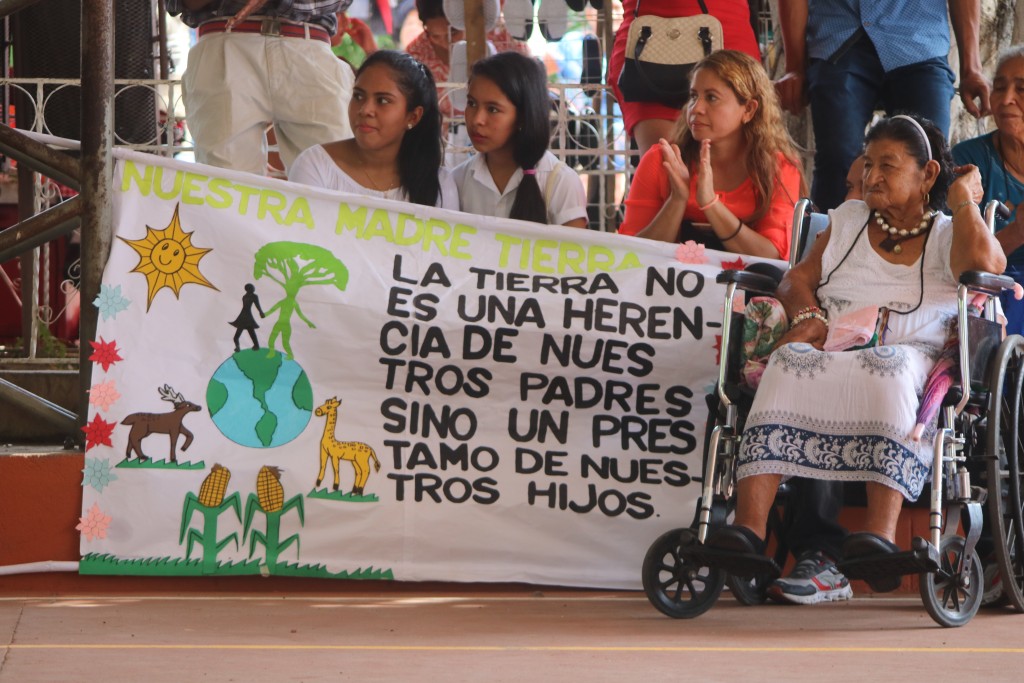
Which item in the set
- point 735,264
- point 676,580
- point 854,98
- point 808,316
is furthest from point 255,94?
point 676,580

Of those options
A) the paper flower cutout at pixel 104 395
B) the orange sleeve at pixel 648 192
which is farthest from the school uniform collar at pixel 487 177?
the paper flower cutout at pixel 104 395

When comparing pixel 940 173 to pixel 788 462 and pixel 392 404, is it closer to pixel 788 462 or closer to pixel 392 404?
pixel 788 462

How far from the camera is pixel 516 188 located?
4723 millimetres

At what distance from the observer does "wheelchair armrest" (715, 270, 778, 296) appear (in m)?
3.67

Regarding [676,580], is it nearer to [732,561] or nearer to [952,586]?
[732,561]

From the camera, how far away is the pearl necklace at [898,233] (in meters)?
3.90

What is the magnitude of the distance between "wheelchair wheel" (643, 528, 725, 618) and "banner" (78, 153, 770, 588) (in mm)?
454

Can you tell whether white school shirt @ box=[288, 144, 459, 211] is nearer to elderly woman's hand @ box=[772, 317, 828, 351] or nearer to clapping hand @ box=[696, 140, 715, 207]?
clapping hand @ box=[696, 140, 715, 207]

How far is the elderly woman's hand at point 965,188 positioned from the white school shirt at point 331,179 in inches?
63.7

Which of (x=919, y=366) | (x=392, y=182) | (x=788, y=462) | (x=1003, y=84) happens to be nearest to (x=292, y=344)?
(x=392, y=182)

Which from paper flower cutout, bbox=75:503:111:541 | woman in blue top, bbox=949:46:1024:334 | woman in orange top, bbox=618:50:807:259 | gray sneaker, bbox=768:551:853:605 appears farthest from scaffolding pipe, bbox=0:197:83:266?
woman in blue top, bbox=949:46:1024:334

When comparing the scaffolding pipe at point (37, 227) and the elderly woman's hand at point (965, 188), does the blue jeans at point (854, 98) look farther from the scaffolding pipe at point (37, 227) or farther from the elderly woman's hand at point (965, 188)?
the scaffolding pipe at point (37, 227)

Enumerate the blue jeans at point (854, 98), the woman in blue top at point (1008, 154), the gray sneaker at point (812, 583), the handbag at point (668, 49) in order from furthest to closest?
the handbag at point (668, 49) → the blue jeans at point (854, 98) → the woman in blue top at point (1008, 154) → the gray sneaker at point (812, 583)

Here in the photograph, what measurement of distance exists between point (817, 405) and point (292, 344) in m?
1.45
